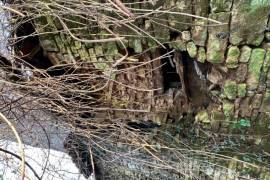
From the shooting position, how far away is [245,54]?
6.80ft

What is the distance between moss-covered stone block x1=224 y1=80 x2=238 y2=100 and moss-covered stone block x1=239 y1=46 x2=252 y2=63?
0.19 meters

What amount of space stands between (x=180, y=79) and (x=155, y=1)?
69cm

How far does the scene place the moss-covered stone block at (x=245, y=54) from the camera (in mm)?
2053

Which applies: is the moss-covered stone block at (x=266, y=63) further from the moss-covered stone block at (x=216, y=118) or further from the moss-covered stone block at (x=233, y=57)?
the moss-covered stone block at (x=216, y=118)

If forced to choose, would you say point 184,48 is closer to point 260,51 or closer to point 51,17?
point 260,51

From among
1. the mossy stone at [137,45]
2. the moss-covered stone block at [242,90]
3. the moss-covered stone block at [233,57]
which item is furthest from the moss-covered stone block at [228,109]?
the mossy stone at [137,45]

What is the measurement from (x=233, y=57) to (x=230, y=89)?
0.83ft

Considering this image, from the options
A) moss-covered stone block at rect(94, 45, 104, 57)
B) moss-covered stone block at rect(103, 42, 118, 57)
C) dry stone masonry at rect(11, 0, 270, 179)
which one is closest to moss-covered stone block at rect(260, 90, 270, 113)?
dry stone masonry at rect(11, 0, 270, 179)

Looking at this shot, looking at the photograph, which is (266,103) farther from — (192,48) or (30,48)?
(30,48)

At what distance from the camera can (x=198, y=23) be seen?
6.76 ft

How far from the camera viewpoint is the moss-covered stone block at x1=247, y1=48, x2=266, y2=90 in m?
2.05

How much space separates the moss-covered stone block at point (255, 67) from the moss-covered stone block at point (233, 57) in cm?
8

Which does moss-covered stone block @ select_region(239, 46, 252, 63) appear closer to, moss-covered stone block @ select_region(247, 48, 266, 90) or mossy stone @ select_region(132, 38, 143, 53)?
moss-covered stone block @ select_region(247, 48, 266, 90)

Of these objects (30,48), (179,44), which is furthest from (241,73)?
(30,48)
